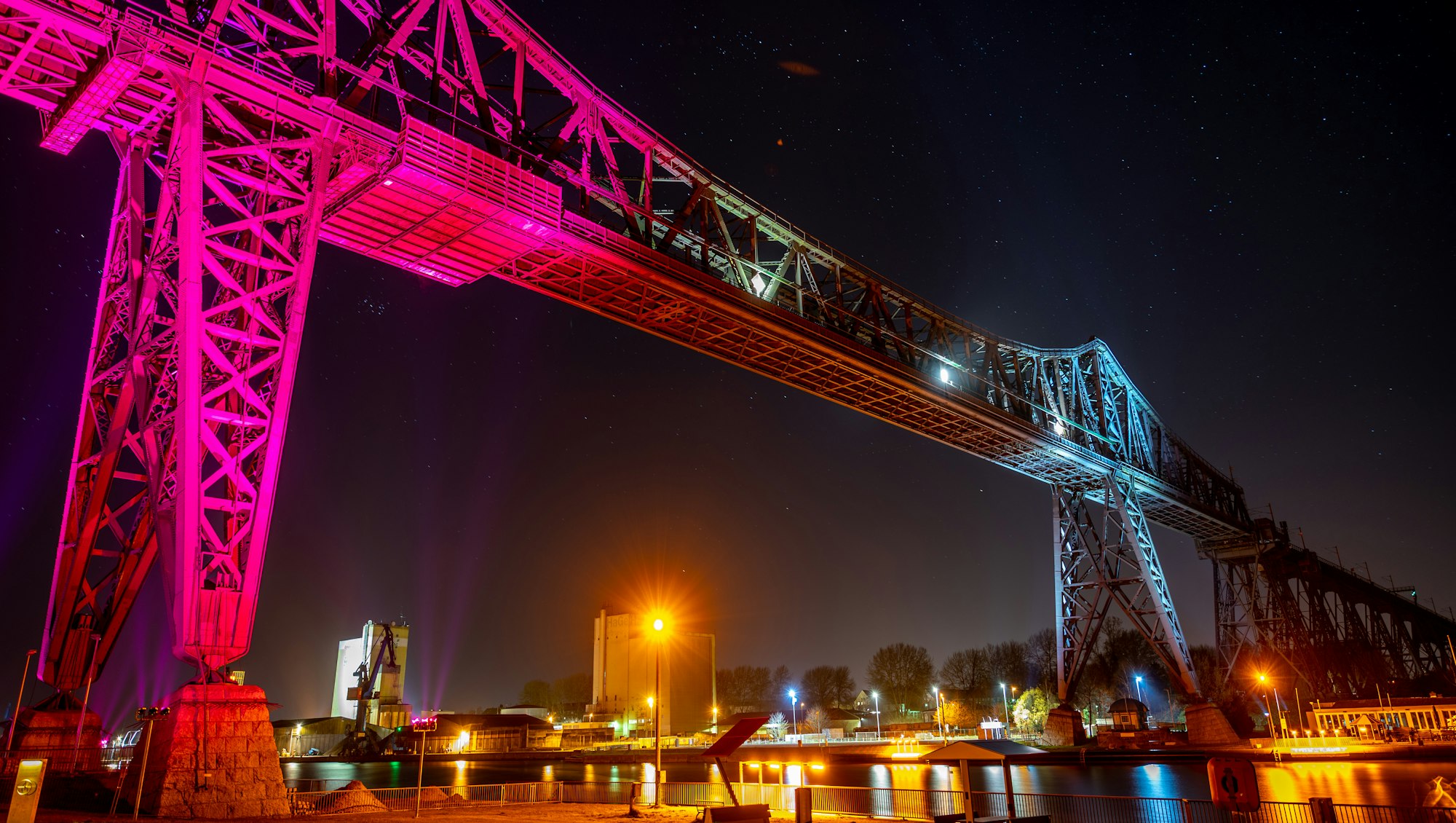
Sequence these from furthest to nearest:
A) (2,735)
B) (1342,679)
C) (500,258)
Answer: (1342,679) < (500,258) < (2,735)

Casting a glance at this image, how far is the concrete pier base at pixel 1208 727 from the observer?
39719 millimetres

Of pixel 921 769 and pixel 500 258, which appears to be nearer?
pixel 500 258

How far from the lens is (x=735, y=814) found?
639 inches

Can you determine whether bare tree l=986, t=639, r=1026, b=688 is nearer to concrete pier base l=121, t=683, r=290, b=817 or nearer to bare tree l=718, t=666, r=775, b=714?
bare tree l=718, t=666, r=775, b=714

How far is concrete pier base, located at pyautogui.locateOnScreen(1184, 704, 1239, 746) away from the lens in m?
39.7

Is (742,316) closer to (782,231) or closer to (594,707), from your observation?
(782,231)

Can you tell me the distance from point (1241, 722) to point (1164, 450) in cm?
1861

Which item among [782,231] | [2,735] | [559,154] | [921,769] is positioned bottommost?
[921,769]

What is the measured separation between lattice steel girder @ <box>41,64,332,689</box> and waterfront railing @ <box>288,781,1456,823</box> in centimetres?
504

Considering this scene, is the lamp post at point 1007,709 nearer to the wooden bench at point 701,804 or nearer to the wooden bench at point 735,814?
the wooden bench at point 701,804

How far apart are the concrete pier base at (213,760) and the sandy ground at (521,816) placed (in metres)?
0.45

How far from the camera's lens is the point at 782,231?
1228 inches

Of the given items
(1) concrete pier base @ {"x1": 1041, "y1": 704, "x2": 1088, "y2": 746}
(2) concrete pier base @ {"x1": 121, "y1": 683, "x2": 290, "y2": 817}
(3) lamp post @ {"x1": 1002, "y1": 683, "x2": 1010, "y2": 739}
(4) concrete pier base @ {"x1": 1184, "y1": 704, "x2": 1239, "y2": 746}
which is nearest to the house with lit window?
(4) concrete pier base @ {"x1": 1184, "y1": 704, "x2": 1239, "y2": 746}

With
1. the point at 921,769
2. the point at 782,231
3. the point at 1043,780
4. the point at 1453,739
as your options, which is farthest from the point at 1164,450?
the point at 782,231
